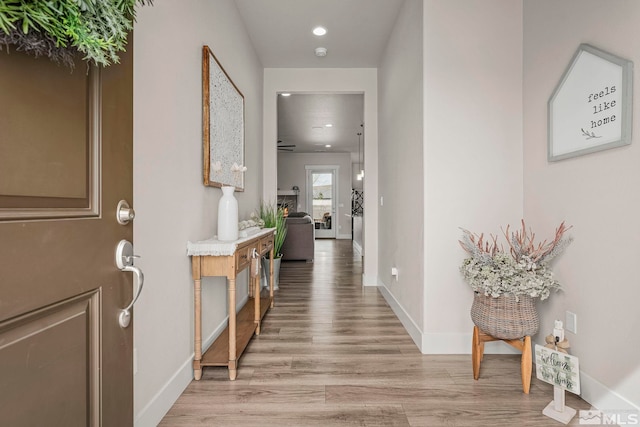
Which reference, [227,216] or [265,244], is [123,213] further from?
[265,244]

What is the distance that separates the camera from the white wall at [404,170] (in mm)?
2504

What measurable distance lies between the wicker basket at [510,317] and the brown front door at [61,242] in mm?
1830

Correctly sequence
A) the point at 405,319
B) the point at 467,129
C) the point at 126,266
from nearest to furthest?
1. the point at 126,266
2. the point at 467,129
3. the point at 405,319

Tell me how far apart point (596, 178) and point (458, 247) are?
0.89 metres

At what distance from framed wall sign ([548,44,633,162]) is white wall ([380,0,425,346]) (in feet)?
2.67

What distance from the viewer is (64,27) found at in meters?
0.64

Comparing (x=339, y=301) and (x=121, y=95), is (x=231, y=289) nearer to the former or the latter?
(x=121, y=95)

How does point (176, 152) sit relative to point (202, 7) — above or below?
below

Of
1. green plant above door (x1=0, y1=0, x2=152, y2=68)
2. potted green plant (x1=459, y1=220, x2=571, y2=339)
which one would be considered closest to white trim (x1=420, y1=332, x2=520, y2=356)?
potted green plant (x1=459, y1=220, x2=571, y2=339)

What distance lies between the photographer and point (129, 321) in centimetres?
95

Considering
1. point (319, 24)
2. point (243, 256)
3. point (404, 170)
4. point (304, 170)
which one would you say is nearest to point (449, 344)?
point (404, 170)

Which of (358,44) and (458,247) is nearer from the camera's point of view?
(458,247)

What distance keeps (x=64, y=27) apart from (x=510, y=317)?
221 cm

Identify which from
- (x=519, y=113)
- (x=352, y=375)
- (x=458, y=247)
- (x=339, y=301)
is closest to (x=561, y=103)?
(x=519, y=113)
